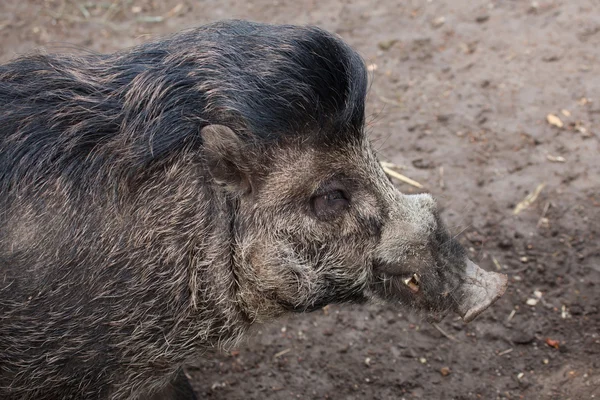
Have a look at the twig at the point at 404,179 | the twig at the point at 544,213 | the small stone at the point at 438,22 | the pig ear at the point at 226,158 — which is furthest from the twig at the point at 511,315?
the small stone at the point at 438,22

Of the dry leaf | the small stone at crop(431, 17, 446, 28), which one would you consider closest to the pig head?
the dry leaf

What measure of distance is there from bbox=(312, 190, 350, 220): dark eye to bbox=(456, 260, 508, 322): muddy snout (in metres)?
0.68

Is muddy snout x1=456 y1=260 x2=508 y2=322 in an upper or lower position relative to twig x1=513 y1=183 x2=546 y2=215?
upper

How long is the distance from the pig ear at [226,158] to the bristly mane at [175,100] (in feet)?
0.31

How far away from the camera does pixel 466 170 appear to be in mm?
5660

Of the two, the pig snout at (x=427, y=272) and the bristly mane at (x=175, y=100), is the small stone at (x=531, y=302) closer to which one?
the pig snout at (x=427, y=272)

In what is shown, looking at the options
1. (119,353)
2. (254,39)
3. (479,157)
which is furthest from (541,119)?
(119,353)

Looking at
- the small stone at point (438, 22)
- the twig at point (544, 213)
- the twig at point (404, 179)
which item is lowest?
the twig at point (544, 213)

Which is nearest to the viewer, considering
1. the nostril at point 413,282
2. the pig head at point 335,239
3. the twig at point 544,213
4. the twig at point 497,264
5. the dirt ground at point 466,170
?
the pig head at point 335,239

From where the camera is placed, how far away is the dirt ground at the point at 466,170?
4484mm

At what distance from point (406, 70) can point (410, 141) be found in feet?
3.07

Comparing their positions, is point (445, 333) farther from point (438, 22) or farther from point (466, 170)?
point (438, 22)

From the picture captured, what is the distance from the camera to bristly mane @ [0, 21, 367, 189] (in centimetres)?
332

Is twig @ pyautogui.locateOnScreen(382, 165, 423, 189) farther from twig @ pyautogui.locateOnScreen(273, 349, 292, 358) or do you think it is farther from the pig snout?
the pig snout
